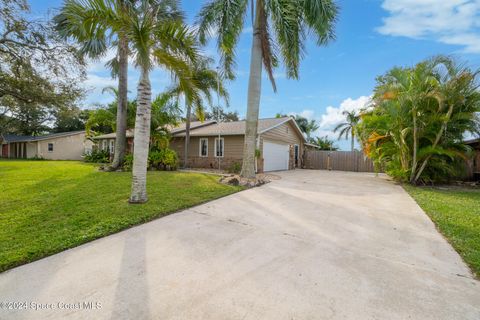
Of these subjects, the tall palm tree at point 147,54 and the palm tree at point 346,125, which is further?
the palm tree at point 346,125

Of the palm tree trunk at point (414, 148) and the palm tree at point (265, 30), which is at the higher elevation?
the palm tree at point (265, 30)

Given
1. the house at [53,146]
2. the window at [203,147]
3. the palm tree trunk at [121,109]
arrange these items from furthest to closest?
the house at [53,146], the window at [203,147], the palm tree trunk at [121,109]

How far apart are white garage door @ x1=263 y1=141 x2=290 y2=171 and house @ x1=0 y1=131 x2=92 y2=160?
21.4 metres

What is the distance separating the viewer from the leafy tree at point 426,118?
27.3ft

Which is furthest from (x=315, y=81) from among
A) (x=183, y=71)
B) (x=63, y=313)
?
(x=63, y=313)

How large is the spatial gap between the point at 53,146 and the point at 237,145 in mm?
24068

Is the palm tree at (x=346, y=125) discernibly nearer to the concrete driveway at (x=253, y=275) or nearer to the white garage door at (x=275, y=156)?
the white garage door at (x=275, y=156)

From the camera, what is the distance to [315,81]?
44.2 feet

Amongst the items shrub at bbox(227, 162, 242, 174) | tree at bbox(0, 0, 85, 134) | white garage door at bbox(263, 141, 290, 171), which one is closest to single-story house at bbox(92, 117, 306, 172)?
white garage door at bbox(263, 141, 290, 171)

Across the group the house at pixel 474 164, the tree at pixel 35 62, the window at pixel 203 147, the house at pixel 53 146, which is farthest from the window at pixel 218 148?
the house at pixel 53 146

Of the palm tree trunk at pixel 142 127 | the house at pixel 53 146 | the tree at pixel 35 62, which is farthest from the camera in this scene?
the house at pixel 53 146

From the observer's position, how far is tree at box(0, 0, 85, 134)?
1036 centimetres

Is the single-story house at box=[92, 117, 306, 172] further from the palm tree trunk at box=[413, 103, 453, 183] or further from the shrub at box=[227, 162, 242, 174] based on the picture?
the palm tree trunk at box=[413, 103, 453, 183]

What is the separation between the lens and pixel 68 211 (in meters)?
4.83
